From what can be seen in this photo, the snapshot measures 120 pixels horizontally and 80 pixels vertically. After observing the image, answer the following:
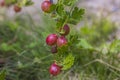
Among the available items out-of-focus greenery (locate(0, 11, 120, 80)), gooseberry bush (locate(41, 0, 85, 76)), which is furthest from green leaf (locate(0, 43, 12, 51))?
gooseberry bush (locate(41, 0, 85, 76))

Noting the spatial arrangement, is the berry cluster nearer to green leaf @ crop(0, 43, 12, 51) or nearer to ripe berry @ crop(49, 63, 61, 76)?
ripe berry @ crop(49, 63, 61, 76)

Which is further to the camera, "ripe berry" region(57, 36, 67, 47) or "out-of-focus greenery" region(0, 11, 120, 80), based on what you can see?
"out-of-focus greenery" region(0, 11, 120, 80)

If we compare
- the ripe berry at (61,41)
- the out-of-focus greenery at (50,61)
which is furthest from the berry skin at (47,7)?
the out-of-focus greenery at (50,61)

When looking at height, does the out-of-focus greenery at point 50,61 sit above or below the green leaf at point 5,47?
below

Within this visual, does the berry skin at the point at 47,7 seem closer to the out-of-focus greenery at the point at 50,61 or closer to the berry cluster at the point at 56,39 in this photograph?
the berry cluster at the point at 56,39

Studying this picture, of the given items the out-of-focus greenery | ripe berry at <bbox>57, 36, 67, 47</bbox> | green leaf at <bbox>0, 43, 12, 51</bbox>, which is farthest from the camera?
green leaf at <bbox>0, 43, 12, 51</bbox>

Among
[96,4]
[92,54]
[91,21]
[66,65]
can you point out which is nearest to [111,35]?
[91,21]

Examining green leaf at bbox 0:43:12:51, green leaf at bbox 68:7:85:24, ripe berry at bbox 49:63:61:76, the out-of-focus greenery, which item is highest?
green leaf at bbox 68:7:85:24

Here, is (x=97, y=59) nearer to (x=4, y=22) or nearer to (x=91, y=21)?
(x=4, y=22)
